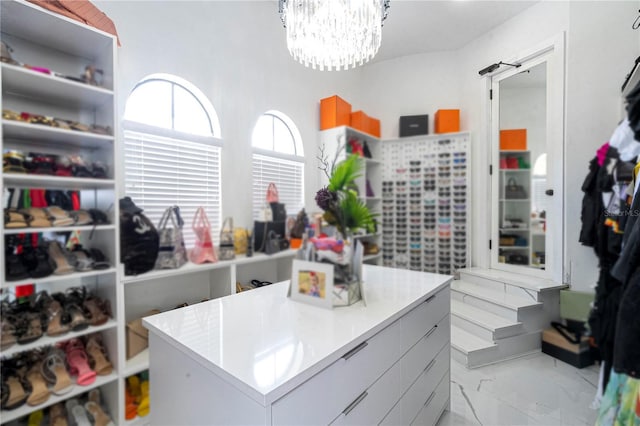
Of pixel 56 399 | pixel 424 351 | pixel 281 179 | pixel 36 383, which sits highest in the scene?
pixel 281 179

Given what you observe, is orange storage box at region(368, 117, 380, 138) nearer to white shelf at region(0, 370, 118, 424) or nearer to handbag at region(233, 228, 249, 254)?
handbag at region(233, 228, 249, 254)

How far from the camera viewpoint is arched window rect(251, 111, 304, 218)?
80 cm

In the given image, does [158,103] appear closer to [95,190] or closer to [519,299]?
[95,190]

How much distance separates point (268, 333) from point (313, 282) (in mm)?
232

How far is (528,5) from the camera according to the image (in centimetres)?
103

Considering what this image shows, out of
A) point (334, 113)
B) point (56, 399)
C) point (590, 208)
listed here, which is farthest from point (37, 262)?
point (590, 208)

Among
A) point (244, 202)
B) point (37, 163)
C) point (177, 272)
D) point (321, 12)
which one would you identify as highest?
point (321, 12)

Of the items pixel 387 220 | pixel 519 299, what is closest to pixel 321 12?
pixel 519 299

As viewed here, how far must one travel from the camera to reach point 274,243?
874 millimetres

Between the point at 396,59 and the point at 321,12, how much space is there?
0.57m

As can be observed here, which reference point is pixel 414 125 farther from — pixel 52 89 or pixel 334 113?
pixel 52 89

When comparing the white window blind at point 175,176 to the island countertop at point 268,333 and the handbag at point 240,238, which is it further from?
the island countertop at point 268,333

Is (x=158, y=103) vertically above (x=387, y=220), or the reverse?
(x=158, y=103)

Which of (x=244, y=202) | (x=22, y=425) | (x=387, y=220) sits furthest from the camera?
(x=387, y=220)
